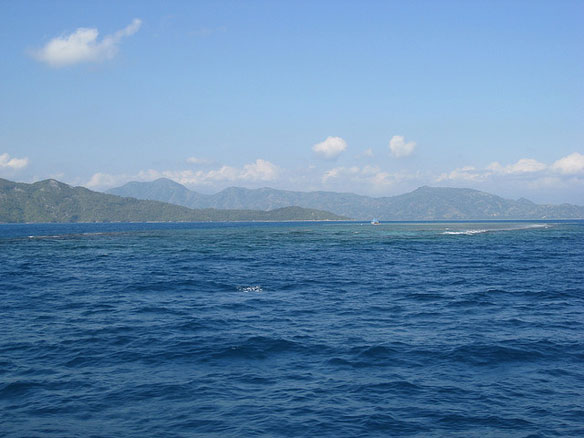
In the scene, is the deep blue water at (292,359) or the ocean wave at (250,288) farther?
the ocean wave at (250,288)

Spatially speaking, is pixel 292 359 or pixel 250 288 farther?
pixel 250 288

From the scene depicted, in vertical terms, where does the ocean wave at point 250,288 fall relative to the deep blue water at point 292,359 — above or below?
above

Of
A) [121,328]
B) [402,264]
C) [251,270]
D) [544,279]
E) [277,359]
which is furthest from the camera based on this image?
[402,264]

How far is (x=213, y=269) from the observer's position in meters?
69.6

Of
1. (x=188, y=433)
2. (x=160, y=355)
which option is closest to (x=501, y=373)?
(x=188, y=433)

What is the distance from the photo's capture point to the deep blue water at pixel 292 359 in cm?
1847

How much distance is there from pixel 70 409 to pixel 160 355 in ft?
25.3

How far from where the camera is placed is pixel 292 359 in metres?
→ 26.1

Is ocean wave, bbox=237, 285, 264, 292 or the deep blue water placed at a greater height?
ocean wave, bbox=237, 285, 264, 292

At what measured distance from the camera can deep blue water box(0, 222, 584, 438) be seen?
60.6 ft

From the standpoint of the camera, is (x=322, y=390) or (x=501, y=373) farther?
(x=501, y=373)

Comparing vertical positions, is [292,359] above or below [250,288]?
below

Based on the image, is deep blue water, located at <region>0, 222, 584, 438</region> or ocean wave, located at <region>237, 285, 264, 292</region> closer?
deep blue water, located at <region>0, 222, 584, 438</region>

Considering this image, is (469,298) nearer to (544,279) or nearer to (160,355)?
(544,279)
